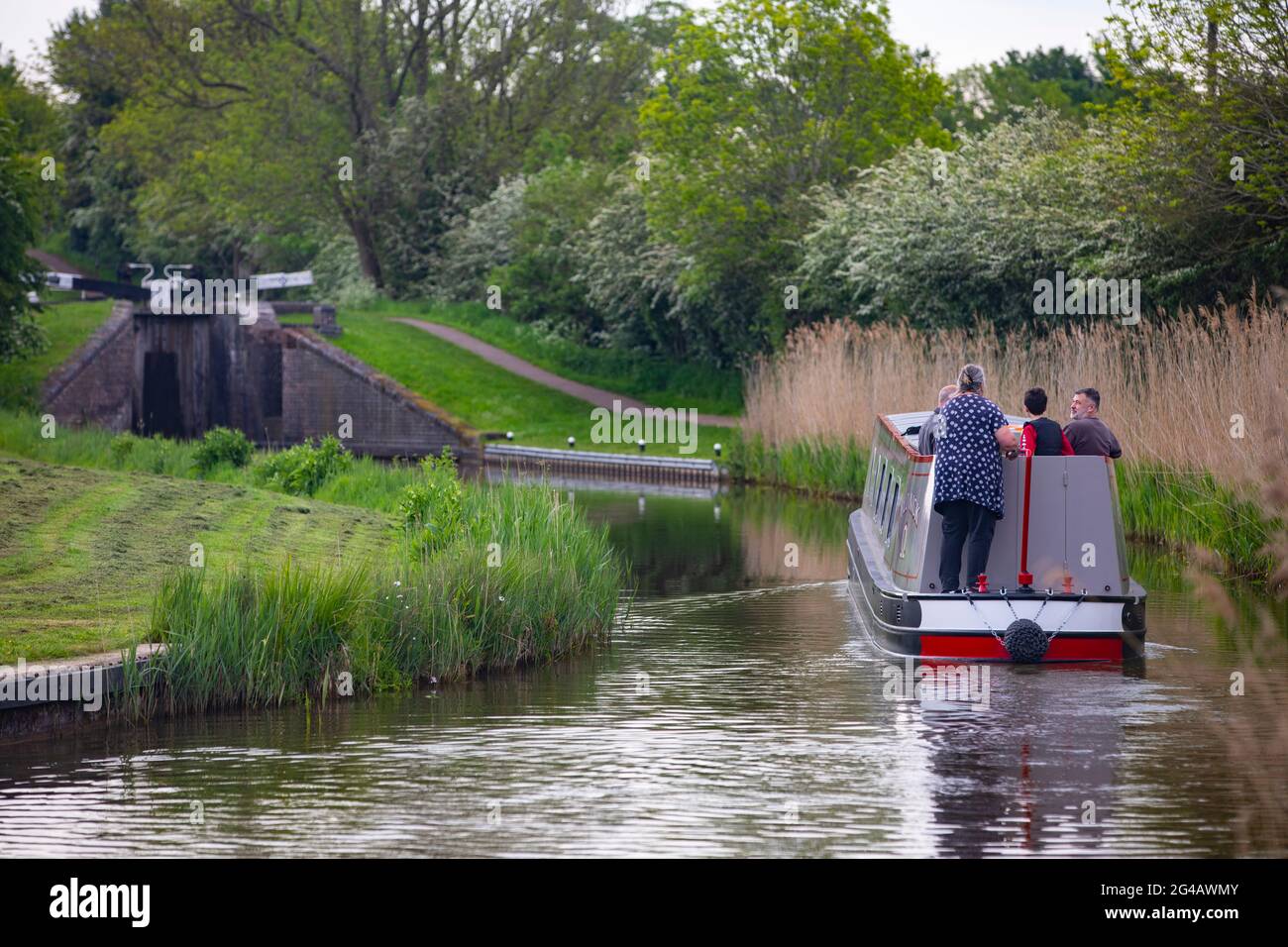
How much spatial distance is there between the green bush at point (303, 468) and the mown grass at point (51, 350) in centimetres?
1271

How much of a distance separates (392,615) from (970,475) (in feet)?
14.3

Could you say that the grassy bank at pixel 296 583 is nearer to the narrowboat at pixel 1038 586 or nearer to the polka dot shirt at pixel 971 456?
the narrowboat at pixel 1038 586

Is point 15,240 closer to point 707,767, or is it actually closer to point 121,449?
point 121,449

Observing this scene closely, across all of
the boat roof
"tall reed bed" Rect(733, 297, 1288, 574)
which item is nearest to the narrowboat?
"tall reed bed" Rect(733, 297, 1288, 574)

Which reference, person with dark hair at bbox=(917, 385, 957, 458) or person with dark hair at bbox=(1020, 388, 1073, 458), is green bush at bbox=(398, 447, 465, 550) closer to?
person with dark hair at bbox=(917, 385, 957, 458)

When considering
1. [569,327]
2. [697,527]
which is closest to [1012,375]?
[697,527]

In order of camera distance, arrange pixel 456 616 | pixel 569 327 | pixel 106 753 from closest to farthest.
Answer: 1. pixel 106 753
2. pixel 456 616
3. pixel 569 327

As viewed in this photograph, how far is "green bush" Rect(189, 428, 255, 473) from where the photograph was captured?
25422 mm

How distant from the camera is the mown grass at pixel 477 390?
133 ft

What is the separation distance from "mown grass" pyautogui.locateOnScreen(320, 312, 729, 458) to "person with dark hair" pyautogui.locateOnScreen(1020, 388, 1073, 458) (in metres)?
24.5

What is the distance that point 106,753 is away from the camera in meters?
9.90

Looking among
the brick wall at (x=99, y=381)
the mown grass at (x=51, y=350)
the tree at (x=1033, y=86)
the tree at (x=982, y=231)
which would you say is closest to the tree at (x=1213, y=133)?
the tree at (x=982, y=231)
